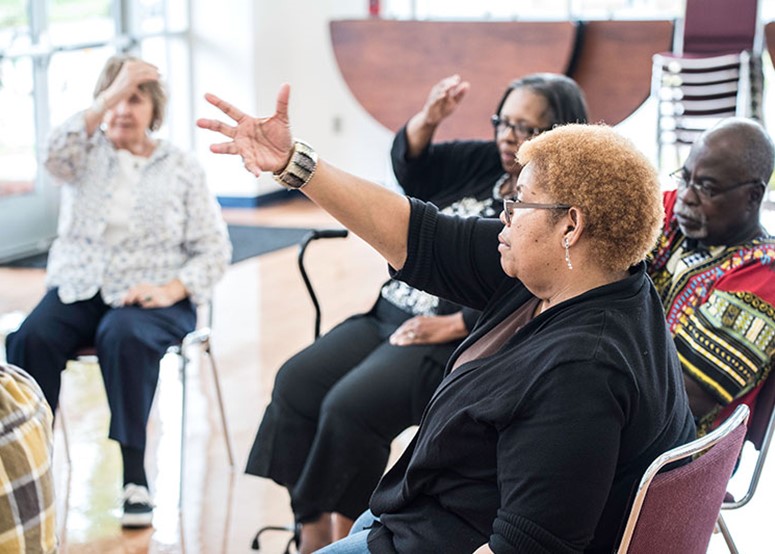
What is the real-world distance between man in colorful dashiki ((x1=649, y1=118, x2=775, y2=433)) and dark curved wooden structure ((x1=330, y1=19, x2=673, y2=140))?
4092 mm

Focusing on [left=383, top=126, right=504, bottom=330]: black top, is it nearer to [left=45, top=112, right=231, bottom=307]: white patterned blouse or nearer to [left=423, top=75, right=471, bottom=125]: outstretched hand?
[left=423, top=75, right=471, bottom=125]: outstretched hand

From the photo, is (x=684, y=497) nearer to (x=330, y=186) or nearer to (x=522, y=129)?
(x=330, y=186)

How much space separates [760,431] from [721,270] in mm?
326

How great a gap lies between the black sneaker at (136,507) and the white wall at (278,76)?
4548mm

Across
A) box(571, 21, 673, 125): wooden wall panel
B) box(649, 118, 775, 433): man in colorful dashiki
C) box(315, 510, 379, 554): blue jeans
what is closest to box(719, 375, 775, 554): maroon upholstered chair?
box(649, 118, 775, 433): man in colorful dashiki

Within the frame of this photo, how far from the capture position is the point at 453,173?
290cm

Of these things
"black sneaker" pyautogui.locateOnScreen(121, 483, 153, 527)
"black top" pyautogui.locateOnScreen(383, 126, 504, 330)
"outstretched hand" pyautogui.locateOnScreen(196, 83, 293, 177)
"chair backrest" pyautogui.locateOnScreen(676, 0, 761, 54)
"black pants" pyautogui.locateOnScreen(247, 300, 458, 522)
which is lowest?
"black sneaker" pyautogui.locateOnScreen(121, 483, 153, 527)

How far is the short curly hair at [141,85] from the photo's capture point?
3.15 meters

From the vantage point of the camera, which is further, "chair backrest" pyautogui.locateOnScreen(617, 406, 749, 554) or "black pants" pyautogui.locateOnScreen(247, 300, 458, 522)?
"black pants" pyautogui.locateOnScreen(247, 300, 458, 522)

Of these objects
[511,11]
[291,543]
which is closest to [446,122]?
[511,11]

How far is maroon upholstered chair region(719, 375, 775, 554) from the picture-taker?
84.4 inches

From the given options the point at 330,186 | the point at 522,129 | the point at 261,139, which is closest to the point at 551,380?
the point at 330,186

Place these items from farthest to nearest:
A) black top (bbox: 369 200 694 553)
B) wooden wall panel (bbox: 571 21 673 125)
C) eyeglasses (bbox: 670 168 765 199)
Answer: wooden wall panel (bbox: 571 21 673 125) < eyeglasses (bbox: 670 168 765 199) < black top (bbox: 369 200 694 553)

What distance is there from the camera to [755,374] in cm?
208
